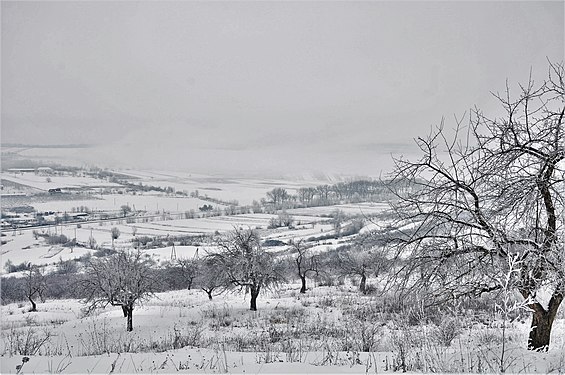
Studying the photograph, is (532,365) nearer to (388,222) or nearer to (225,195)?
(388,222)

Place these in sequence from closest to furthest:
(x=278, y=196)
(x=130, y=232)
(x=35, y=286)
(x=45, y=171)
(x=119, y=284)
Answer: (x=119, y=284), (x=35, y=286), (x=45, y=171), (x=130, y=232), (x=278, y=196)

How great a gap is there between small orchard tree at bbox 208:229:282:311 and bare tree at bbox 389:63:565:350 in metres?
18.3

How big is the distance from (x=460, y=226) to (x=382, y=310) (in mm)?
13385

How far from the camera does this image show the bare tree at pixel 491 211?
5.61 meters

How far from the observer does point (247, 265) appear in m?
24.0

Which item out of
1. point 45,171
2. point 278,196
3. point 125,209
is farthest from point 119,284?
point 278,196

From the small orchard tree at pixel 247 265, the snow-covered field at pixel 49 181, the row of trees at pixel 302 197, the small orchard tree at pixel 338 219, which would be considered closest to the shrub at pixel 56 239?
the snow-covered field at pixel 49 181

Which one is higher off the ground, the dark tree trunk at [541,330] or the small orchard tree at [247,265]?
the dark tree trunk at [541,330]

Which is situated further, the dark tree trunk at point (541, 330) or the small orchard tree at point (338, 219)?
the small orchard tree at point (338, 219)

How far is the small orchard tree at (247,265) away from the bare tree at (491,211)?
1834 centimetres

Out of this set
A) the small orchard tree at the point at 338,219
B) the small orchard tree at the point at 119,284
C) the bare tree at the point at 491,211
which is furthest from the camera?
the small orchard tree at the point at 338,219

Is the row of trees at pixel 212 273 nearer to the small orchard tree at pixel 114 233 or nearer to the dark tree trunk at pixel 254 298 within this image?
the dark tree trunk at pixel 254 298

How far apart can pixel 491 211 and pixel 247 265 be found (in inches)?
762

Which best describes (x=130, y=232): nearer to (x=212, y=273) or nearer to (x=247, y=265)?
(x=212, y=273)
